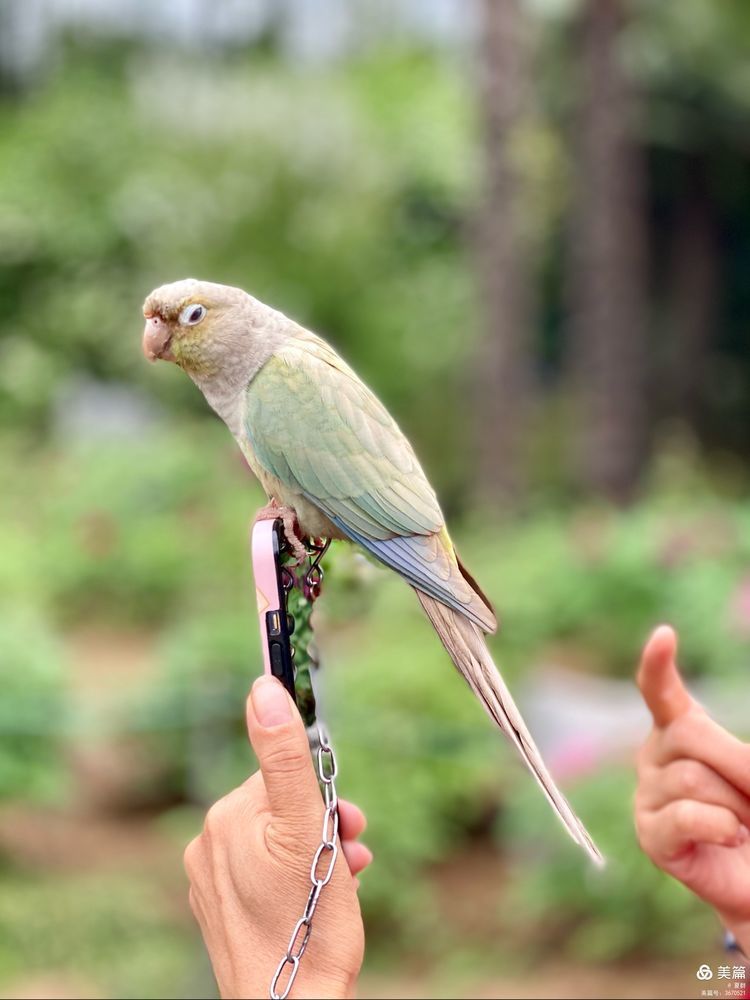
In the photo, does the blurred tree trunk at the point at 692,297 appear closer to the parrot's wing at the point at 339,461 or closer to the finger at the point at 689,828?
the finger at the point at 689,828

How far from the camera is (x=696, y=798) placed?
1.93 m

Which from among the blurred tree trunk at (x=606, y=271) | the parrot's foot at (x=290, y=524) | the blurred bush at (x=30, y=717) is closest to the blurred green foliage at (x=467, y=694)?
the blurred bush at (x=30, y=717)

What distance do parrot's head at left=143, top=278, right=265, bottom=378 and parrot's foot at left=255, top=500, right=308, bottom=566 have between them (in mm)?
218

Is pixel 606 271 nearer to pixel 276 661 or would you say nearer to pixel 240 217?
pixel 240 217

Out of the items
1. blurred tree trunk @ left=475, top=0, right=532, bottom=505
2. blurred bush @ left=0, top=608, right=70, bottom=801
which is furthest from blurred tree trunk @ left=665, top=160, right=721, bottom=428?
blurred bush @ left=0, top=608, right=70, bottom=801

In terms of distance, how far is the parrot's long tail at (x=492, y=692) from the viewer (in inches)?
54.5

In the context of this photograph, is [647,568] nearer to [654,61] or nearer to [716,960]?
[716,960]

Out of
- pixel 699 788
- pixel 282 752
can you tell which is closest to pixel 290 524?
pixel 282 752

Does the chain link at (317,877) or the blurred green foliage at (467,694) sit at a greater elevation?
the blurred green foliage at (467,694)

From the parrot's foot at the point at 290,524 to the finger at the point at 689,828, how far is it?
783mm

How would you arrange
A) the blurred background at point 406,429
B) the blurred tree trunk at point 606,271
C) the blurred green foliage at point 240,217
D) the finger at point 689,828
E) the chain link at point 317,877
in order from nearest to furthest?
the chain link at point 317,877 → the finger at point 689,828 → the blurred background at point 406,429 → the blurred tree trunk at point 606,271 → the blurred green foliage at point 240,217

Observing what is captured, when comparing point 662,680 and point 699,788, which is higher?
point 662,680

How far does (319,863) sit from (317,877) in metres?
0.02

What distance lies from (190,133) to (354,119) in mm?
1739
